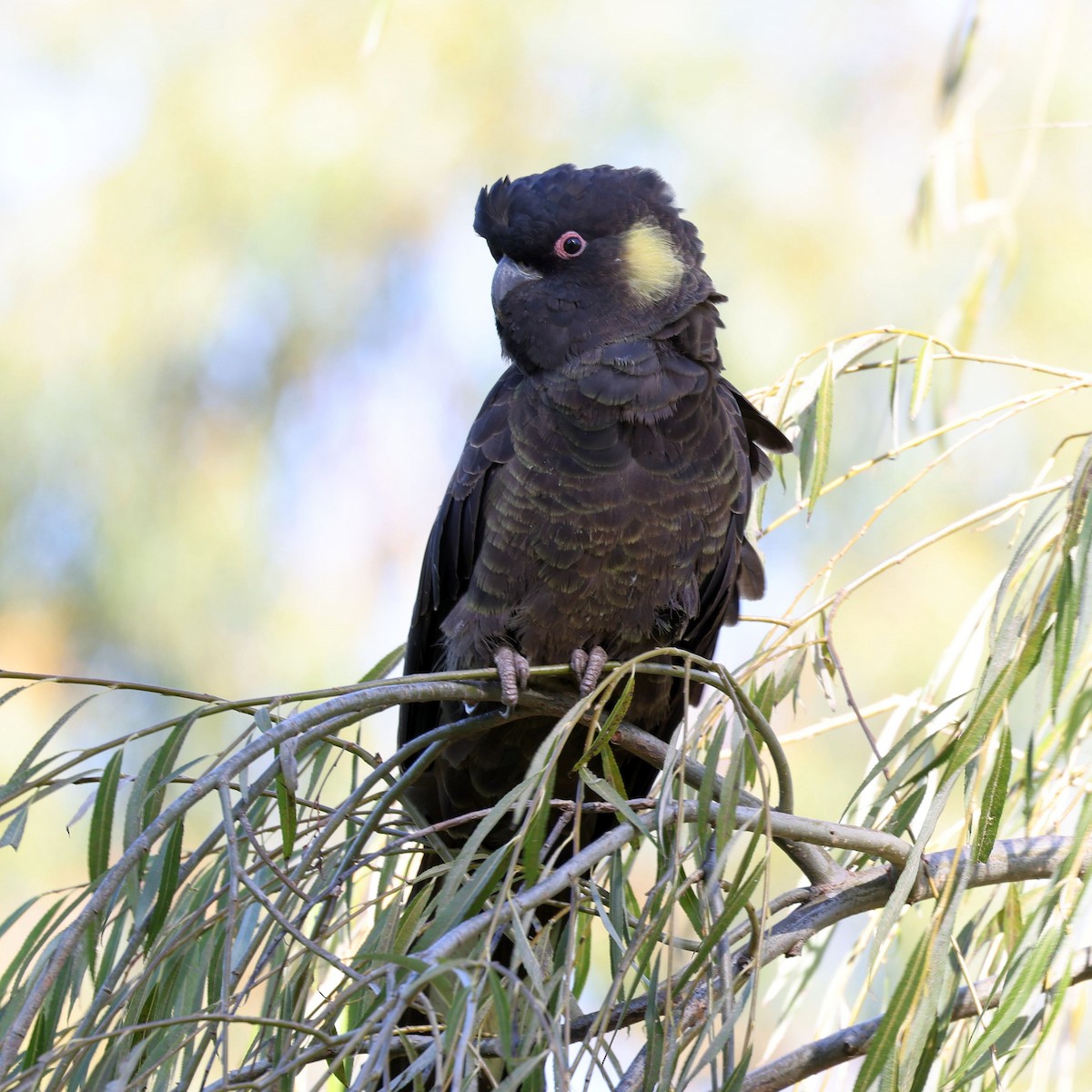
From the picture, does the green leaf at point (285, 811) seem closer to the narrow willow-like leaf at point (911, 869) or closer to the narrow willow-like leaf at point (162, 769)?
the narrow willow-like leaf at point (162, 769)

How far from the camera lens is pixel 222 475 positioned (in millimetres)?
4836

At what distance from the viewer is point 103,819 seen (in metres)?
1.43

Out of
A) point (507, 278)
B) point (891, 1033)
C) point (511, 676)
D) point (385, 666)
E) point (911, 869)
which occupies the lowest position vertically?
point (891, 1033)

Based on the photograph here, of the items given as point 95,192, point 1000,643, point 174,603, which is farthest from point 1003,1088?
point 95,192

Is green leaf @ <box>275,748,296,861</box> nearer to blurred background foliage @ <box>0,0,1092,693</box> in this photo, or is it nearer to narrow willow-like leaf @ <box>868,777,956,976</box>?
narrow willow-like leaf @ <box>868,777,956,976</box>

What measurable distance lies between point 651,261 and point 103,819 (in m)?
1.45

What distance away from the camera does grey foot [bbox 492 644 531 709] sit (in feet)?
6.32

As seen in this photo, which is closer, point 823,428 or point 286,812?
point 286,812

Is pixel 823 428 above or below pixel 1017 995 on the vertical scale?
above

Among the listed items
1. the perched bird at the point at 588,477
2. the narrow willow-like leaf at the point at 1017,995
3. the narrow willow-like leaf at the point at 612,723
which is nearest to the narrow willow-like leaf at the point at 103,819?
the narrow willow-like leaf at the point at 612,723

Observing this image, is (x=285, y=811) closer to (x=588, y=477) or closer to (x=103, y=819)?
(x=103, y=819)

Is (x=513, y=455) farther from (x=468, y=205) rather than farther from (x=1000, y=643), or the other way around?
(x=468, y=205)

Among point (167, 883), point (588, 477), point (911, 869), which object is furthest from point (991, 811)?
point (588, 477)

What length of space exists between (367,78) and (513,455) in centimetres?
324
